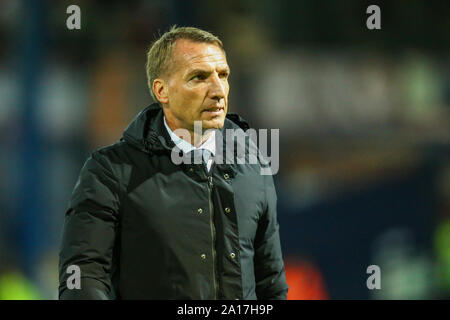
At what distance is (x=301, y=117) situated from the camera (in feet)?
25.4

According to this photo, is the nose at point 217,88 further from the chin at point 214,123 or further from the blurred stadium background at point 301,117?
the blurred stadium background at point 301,117

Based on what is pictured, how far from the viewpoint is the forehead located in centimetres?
190

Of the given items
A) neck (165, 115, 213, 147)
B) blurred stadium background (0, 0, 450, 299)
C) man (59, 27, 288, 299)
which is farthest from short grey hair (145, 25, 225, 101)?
blurred stadium background (0, 0, 450, 299)

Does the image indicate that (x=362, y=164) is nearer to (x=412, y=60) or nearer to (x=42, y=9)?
(x=412, y=60)

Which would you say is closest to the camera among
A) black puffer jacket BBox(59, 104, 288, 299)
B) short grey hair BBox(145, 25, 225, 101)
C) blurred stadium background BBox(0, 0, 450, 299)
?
black puffer jacket BBox(59, 104, 288, 299)

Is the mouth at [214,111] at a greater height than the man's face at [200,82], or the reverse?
the man's face at [200,82]

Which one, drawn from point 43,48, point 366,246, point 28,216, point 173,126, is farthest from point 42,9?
point 173,126

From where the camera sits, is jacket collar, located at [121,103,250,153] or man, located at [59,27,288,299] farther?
jacket collar, located at [121,103,250,153]

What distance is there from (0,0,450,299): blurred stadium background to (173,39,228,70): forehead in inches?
126

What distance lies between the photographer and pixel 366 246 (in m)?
5.05

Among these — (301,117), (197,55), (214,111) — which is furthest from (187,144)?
(301,117)

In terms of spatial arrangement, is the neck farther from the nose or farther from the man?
the nose

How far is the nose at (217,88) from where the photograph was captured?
1.88m

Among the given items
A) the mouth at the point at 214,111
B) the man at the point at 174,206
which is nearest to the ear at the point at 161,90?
the man at the point at 174,206
